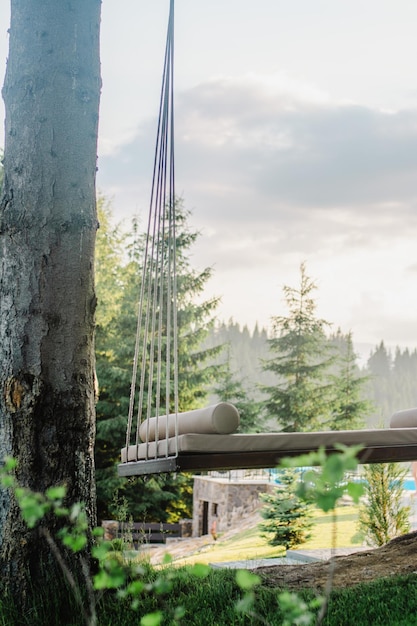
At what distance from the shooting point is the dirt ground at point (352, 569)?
378 cm

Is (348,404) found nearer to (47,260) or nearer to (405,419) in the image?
(405,419)

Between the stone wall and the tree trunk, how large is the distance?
12.3m

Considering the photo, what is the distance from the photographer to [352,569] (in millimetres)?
4094

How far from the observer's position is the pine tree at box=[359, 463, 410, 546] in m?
7.93

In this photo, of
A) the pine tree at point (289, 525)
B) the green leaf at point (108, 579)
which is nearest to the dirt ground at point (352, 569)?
the green leaf at point (108, 579)

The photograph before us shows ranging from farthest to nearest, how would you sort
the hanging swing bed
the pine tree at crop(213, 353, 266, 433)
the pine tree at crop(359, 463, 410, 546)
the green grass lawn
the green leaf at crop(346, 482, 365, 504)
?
the pine tree at crop(213, 353, 266, 433) < the green grass lawn < the pine tree at crop(359, 463, 410, 546) < the hanging swing bed < the green leaf at crop(346, 482, 365, 504)

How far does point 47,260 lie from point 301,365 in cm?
1704

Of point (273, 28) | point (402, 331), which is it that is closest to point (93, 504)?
point (273, 28)

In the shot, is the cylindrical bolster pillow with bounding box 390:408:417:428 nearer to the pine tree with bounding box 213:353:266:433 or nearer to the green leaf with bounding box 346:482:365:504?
the green leaf with bounding box 346:482:365:504

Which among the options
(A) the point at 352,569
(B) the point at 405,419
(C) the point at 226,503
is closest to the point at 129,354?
(C) the point at 226,503

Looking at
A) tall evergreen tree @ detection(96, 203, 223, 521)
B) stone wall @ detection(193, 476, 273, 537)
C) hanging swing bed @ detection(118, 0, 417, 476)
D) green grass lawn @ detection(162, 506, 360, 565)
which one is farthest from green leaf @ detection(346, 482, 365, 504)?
stone wall @ detection(193, 476, 273, 537)

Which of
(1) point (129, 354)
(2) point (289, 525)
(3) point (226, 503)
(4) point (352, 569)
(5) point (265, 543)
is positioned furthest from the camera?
(1) point (129, 354)

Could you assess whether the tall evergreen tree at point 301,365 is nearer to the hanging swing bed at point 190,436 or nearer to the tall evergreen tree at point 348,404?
the tall evergreen tree at point 348,404

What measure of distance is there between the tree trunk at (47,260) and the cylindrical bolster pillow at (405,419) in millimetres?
1868
